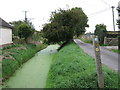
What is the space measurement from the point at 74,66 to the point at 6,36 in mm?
14039

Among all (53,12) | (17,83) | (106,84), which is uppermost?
(53,12)

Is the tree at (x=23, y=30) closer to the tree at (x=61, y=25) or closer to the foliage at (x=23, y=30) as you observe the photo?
the foliage at (x=23, y=30)

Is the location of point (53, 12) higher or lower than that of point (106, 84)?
higher

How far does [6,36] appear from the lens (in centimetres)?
1925

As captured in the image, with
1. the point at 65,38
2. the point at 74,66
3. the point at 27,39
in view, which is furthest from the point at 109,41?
the point at 74,66

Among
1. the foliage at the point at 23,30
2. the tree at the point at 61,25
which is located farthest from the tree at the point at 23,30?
the tree at the point at 61,25

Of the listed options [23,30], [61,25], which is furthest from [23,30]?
[61,25]

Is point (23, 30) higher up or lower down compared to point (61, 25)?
lower down

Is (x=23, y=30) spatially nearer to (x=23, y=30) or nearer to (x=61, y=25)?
(x=23, y=30)

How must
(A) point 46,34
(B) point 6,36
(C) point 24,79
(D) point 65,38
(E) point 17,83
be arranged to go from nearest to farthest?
(E) point 17,83
(C) point 24,79
(B) point 6,36
(A) point 46,34
(D) point 65,38

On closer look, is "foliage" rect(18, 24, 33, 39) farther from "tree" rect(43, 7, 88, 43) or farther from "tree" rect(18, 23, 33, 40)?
"tree" rect(43, 7, 88, 43)

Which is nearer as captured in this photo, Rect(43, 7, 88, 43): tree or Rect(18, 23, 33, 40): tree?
Rect(43, 7, 88, 43): tree

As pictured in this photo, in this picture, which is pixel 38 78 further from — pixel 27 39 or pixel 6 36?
pixel 27 39

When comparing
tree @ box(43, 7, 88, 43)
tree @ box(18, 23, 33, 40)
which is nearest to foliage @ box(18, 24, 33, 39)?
tree @ box(18, 23, 33, 40)
